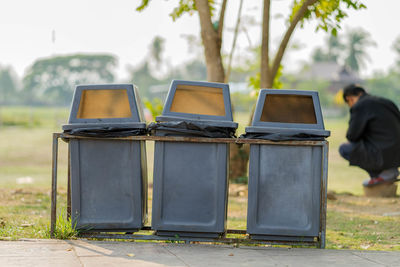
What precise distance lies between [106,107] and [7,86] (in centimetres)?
12148

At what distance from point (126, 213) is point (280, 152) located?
1.34 meters

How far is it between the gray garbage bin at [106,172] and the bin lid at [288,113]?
969 mm

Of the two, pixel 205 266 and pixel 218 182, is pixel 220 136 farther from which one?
pixel 205 266

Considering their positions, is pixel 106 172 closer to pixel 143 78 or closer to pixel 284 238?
pixel 284 238

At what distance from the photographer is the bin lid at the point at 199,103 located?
4.79 meters

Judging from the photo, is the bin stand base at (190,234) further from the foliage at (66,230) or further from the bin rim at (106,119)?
the bin rim at (106,119)

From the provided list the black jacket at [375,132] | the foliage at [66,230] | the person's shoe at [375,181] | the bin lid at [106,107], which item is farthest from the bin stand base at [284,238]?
the person's shoe at [375,181]

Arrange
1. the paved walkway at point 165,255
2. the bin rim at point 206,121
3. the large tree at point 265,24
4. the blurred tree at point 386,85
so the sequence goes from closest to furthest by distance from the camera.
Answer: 1. the paved walkway at point 165,255
2. the bin rim at point 206,121
3. the large tree at point 265,24
4. the blurred tree at point 386,85

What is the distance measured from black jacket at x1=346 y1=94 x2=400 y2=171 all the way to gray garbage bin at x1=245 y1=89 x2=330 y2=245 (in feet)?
14.1

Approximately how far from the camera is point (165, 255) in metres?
4.29

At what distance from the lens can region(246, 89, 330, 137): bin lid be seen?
4684 millimetres

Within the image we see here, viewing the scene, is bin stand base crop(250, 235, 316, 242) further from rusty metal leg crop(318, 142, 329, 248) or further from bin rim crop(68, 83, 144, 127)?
bin rim crop(68, 83, 144, 127)

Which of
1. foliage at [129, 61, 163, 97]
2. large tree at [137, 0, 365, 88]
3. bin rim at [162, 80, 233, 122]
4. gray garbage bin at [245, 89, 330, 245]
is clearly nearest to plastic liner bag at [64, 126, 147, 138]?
bin rim at [162, 80, 233, 122]

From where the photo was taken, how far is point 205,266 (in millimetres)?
3969
